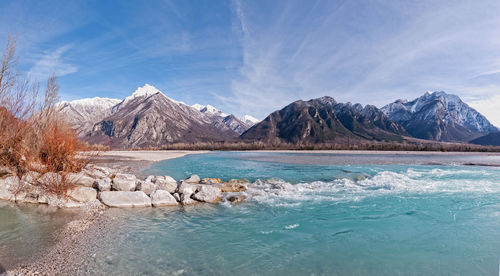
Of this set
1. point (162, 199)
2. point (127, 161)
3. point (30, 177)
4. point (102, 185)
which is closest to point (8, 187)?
point (30, 177)

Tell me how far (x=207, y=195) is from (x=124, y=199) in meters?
4.20

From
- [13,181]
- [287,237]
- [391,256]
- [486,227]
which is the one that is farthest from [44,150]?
[486,227]

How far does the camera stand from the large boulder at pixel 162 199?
1142 centimetres

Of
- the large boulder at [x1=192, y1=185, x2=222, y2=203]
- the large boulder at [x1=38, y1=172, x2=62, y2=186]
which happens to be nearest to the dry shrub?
the large boulder at [x1=38, y1=172, x2=62, y2=186]

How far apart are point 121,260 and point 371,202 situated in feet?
41.3

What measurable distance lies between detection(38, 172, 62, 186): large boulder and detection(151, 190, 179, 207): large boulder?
427 centimetres

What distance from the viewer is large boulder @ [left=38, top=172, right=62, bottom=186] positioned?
34.0 ft

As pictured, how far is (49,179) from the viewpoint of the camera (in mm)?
10312

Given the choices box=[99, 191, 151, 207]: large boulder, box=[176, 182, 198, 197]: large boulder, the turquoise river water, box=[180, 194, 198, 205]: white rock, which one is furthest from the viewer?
box=[176, 182, 198, 197]: large boulder

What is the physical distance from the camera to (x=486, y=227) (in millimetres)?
9023

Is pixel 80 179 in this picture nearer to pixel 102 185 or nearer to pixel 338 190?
pixel 102 185

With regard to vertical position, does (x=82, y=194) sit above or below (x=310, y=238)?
above

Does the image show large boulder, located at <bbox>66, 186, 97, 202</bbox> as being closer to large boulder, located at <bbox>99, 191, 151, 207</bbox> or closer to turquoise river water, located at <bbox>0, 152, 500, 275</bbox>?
large boulder, located at <bbox>99, 191, 151, 207</bbox>

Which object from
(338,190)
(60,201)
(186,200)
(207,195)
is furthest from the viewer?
(338,190)
